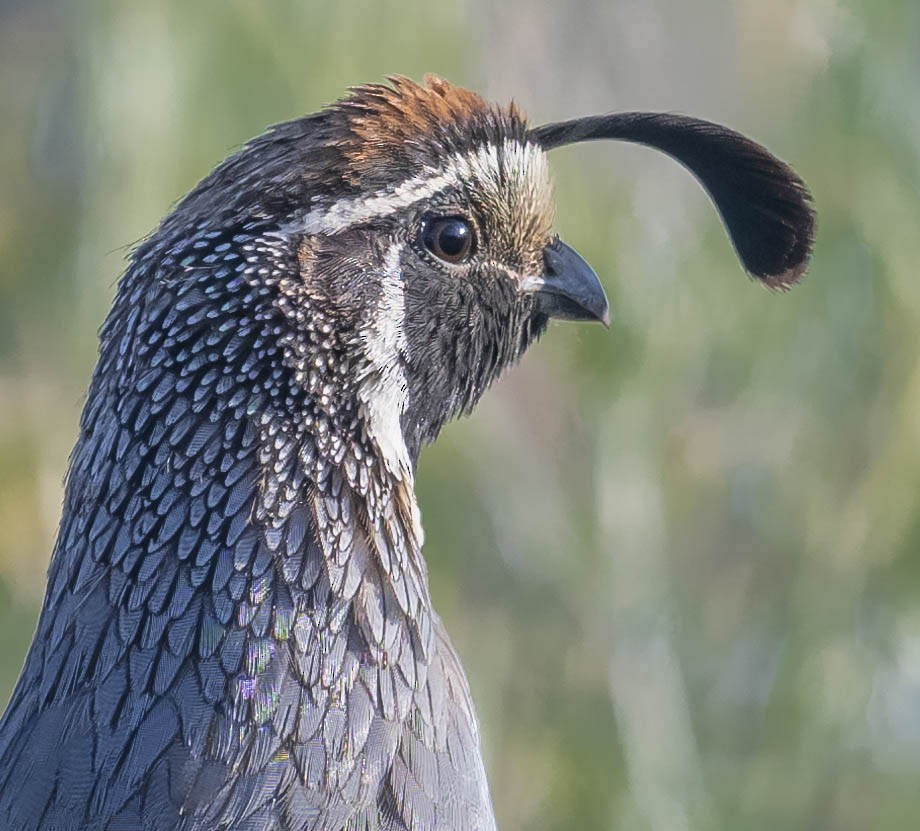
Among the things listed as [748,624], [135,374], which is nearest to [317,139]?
[135,374]

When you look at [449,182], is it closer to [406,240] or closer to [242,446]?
[406,240]

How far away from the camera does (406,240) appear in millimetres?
2318

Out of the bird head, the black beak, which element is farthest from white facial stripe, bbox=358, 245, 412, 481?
the black beak

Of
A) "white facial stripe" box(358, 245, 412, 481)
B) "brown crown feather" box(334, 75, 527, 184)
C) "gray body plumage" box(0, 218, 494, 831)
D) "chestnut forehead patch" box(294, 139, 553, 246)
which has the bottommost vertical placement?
"gray body plumage" box(0, 218, 494, 831)

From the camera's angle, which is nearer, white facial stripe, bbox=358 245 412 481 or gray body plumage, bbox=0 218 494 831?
gray body plumage, bbox=0 218 494 831

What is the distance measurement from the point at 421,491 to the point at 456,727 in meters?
2.28

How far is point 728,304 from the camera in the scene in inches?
165

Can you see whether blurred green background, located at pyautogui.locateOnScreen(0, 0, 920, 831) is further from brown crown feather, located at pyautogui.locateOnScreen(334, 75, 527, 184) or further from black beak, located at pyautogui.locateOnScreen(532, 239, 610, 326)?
brown crown feather, located at pyautogui.locateOnScreen(334, 75, 527, 184)

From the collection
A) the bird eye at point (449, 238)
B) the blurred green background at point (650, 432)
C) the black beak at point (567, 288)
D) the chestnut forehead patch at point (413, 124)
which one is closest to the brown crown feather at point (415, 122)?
the chestnut forehead patch at point (413, 124)

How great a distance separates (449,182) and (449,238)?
9 centimetres

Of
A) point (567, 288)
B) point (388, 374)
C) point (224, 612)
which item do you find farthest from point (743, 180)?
point (224, 612)

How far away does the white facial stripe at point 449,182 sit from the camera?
7.22 feet

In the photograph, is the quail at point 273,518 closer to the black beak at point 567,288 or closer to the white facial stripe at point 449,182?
the white facial stripe at point 449,182

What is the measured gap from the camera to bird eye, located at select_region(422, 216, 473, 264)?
7.71 ft
